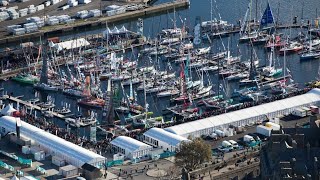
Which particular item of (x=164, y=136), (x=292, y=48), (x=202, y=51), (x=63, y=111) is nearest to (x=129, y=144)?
(x=164, y=136)

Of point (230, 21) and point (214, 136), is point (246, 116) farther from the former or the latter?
point (230, 21)

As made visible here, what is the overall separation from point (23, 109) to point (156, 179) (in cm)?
1647

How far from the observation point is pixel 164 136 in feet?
168

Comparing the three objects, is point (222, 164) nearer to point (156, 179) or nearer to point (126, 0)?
point (156, 179)

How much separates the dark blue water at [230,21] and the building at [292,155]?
2071 cm

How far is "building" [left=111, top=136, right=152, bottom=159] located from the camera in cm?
4959

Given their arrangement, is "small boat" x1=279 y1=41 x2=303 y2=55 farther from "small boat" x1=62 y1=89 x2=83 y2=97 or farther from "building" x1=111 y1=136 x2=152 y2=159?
"building" x1=111 y1=136 x2=152 y2=159

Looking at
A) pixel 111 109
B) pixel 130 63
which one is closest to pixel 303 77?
pixel 130 63

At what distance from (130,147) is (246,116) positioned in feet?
26.5

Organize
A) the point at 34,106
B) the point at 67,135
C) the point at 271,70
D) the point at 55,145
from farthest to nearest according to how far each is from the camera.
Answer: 1. the point at 271,70
2. the point at 34,106
3. the point at 67,135
4. the point at 55,145

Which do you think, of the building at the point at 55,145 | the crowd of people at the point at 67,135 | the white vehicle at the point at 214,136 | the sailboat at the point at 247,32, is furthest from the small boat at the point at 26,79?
the white vehicle at the point at 214,136

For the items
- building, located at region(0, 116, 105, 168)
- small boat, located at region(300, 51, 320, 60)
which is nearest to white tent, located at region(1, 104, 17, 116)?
building, located at region(0, 116, 105, 168)

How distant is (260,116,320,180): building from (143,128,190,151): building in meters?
10.3

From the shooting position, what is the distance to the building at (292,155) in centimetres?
3597
